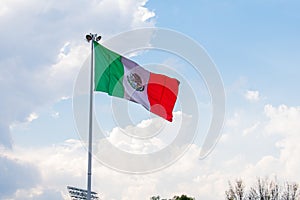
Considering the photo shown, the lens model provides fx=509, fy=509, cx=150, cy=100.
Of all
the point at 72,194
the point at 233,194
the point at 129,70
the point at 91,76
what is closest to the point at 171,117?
the point at 129,70

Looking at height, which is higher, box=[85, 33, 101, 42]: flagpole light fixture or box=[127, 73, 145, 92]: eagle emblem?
box=[85, 33, 101, 42]: flagpole light fixture

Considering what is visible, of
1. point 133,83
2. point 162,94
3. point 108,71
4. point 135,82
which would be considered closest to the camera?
point 108,71

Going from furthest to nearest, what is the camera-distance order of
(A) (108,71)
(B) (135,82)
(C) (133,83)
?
(B) (135,82), (C) (133,83), (A) (108,71)

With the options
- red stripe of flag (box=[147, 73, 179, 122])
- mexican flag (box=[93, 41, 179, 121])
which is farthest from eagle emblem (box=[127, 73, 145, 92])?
red stripe of flag (box=[147, 73, 179, 122])

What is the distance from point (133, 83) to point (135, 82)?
179 millimetres

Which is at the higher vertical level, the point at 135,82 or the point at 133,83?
the point at 135,82

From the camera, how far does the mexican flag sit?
24297 mm

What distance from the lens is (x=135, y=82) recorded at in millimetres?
25531

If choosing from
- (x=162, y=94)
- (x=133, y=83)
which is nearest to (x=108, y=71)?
(x=133, y=83)

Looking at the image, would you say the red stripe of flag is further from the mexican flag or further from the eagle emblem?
the eagle emblem

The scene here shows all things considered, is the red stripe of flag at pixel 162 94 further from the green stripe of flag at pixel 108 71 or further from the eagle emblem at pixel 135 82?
the green stripe of flag at pixel 108 71

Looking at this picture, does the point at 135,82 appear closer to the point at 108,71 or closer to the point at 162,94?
the point at 108,71

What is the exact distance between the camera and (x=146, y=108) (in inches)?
1009

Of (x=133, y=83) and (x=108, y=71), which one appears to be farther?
(x=133, y=83)
